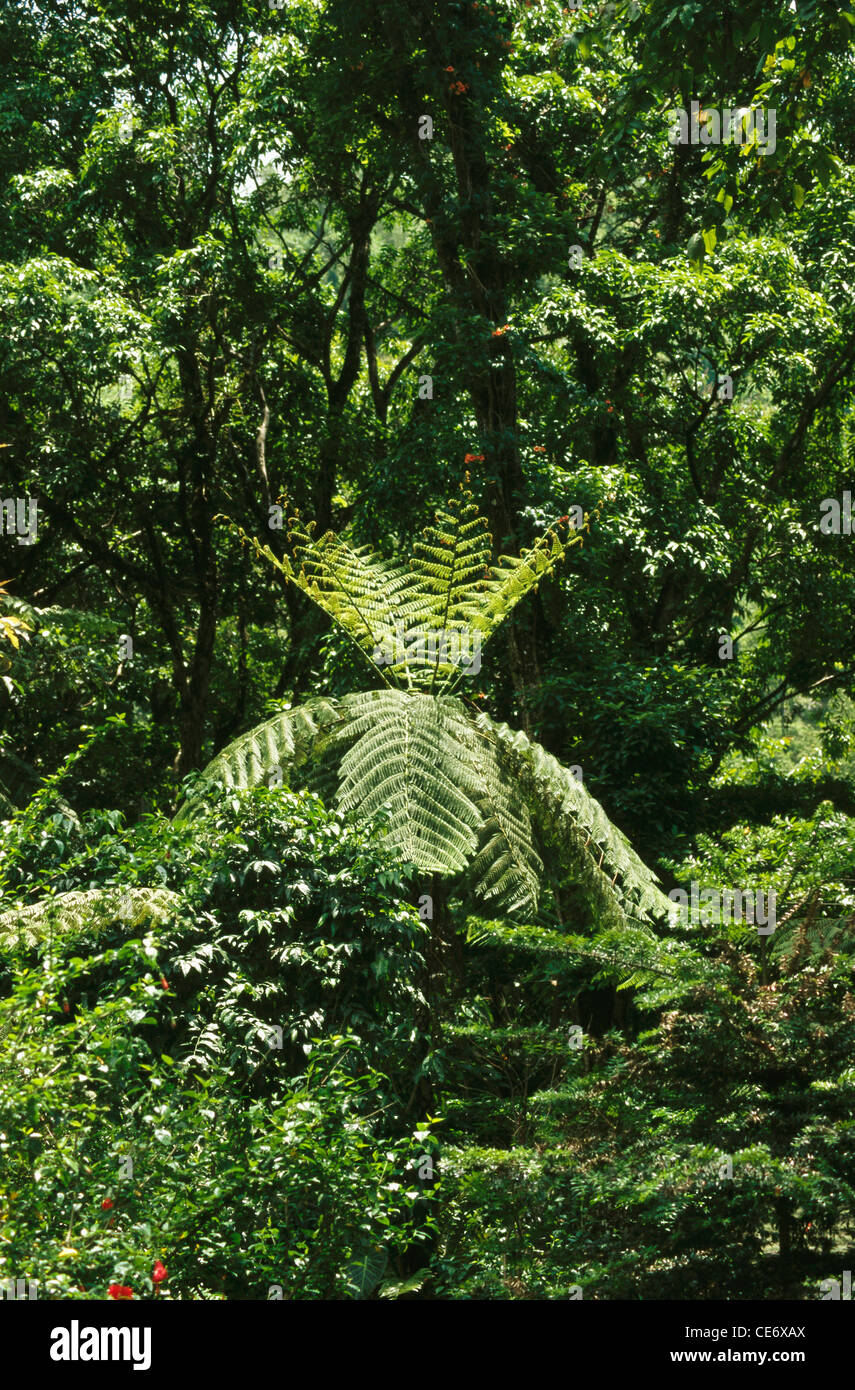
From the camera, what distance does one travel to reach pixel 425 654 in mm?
5801

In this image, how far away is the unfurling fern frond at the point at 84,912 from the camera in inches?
154

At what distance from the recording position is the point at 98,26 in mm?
10469

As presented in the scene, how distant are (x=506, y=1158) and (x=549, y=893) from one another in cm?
173

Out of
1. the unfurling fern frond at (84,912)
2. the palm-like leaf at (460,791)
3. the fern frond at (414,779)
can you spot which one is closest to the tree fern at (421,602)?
the palm-like leaf at (460,791)

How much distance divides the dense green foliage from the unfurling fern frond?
2 cm

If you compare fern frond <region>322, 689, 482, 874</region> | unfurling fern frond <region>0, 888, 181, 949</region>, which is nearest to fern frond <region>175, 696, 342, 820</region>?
fern frond <region>322, 689, 482, 874</region>

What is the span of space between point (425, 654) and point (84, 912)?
2.30 m

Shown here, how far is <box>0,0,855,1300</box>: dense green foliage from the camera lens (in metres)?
3.24

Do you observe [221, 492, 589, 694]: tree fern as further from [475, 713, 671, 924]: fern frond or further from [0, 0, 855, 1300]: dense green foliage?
[475, 713, 671, 924]: fern frond

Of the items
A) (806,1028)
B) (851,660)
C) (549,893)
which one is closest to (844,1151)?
(806,1028)

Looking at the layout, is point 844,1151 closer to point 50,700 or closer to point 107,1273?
point 107,1273

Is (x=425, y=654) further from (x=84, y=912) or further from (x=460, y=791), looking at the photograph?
(x=84, y=912)

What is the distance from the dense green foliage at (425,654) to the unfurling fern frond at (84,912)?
0.06ft

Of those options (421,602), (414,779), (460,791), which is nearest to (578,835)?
(460,791)
